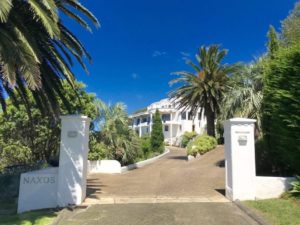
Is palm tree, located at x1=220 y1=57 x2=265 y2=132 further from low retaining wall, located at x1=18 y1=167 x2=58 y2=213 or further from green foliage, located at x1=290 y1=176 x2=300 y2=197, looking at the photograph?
low retaining wall, located at x1=18 y1=167 x2=58 y2=213

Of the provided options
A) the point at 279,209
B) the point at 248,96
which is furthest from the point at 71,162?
the point at 248,96

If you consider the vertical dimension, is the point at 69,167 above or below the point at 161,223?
above

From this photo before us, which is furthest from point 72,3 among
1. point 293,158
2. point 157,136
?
point 157,136

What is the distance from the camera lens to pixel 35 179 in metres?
9.05

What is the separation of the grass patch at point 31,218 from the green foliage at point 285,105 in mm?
6930

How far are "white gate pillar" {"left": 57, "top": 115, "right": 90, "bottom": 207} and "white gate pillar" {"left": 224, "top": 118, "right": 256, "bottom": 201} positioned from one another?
442 cm

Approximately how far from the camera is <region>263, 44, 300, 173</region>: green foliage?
353 inches

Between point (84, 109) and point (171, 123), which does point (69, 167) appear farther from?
point (171, 123)

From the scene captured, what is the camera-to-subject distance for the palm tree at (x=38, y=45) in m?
7.64

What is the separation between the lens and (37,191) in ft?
29.8

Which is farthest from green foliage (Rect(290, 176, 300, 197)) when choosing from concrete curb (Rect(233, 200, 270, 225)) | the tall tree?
the tall tree

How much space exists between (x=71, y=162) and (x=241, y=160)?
4982mm

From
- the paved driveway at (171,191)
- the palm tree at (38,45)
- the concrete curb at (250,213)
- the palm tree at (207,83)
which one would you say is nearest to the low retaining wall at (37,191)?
the paved driveway at (171,191)

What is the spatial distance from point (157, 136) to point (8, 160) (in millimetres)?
23110
